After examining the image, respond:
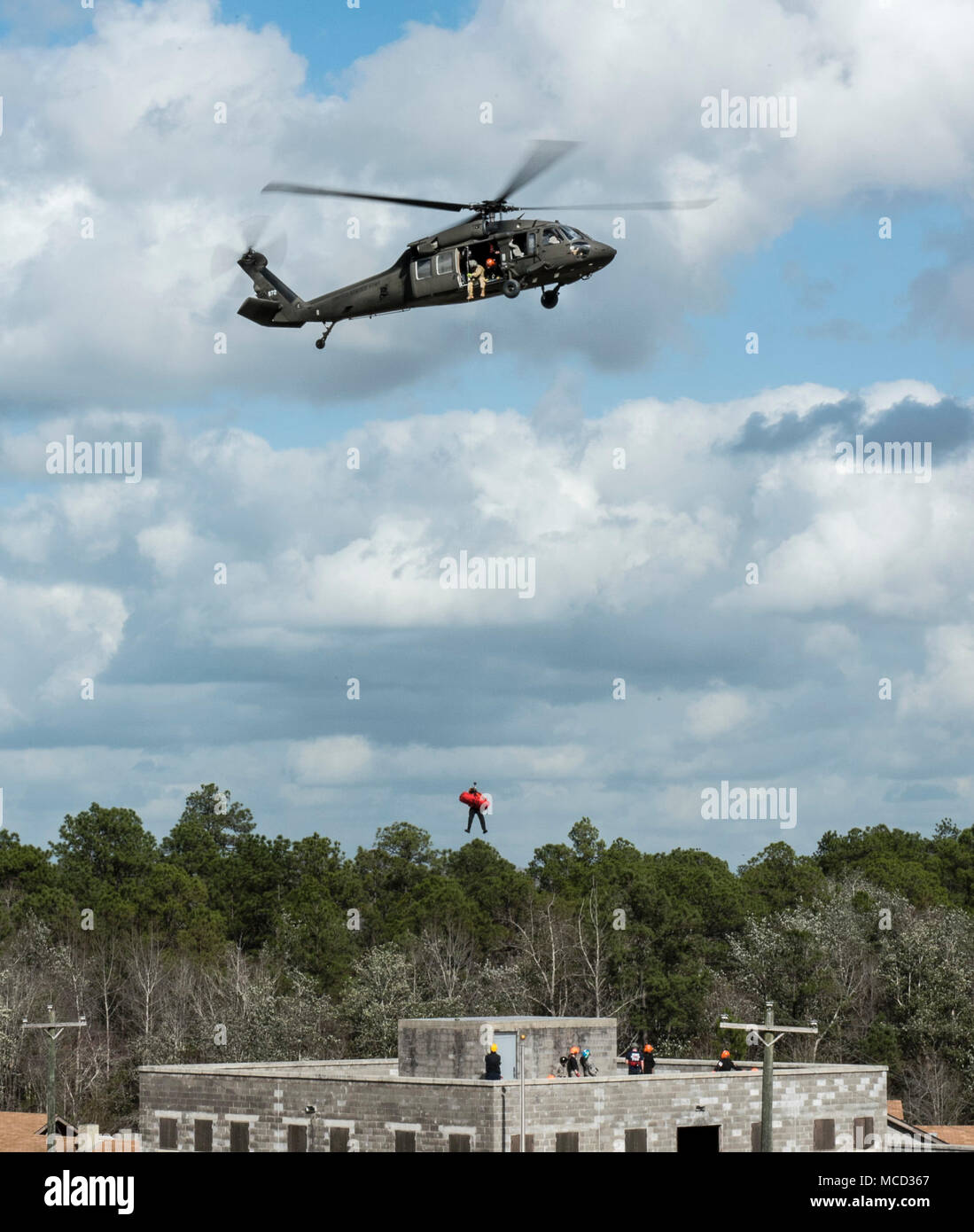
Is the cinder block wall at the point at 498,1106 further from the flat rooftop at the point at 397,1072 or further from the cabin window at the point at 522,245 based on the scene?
the cabin window at the point at 522,245

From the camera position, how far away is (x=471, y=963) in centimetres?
11256

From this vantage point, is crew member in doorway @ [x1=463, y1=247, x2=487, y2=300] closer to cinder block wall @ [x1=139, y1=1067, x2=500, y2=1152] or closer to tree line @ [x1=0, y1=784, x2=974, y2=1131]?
cinder block wall @ [x1=139, y1=1067, x2=500, y2=1152]

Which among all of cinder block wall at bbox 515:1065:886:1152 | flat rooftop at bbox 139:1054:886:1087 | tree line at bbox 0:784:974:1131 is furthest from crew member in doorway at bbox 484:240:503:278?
tree line at bbox 0:784:974:1131

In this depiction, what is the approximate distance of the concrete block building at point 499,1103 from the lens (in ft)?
184

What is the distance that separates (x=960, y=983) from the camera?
328 ft

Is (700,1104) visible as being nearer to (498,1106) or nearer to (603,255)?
(498,1106)

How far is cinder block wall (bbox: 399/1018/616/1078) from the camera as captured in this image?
204 feet

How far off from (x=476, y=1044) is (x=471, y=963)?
168 ft

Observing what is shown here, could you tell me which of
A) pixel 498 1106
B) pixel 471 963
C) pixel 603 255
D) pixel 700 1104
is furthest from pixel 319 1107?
pixel 471 963

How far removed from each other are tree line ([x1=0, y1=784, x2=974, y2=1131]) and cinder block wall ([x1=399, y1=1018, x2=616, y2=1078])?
33.1 metres

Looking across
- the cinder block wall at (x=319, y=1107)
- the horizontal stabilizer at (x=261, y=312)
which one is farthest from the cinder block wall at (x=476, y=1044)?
the horizontal stabilizer at (x=261, y=312)
